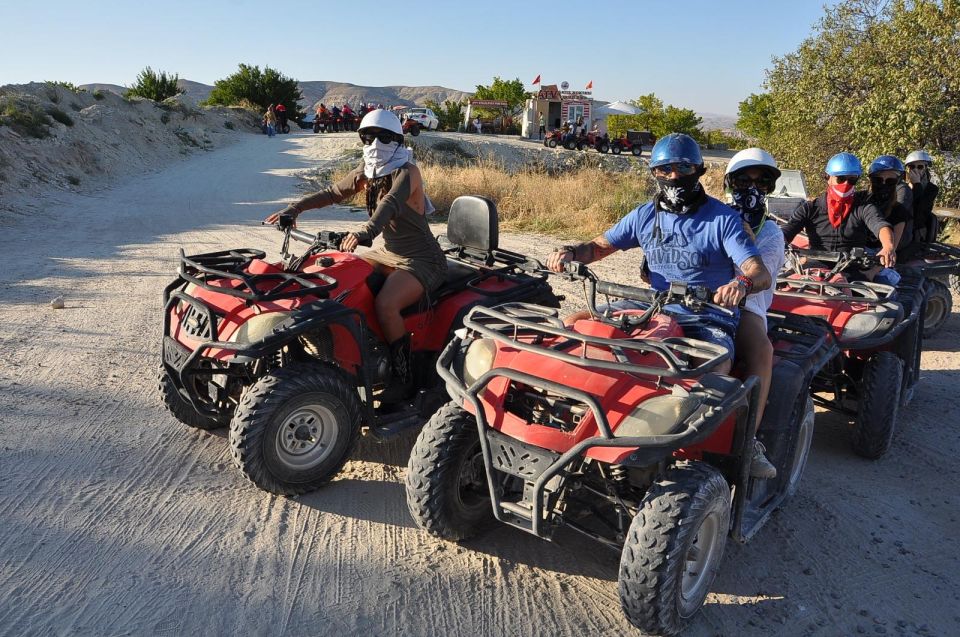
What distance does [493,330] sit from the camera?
3.46m

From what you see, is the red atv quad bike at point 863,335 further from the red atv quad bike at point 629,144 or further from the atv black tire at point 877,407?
the red atv quad bike at point 629,144

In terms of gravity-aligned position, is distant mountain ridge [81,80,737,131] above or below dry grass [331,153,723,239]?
above

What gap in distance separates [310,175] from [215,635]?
19.9 m

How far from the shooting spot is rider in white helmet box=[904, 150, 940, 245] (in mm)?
8617

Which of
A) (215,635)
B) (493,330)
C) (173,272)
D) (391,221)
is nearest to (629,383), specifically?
(493,330)

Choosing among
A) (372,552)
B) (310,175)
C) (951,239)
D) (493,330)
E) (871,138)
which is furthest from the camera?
(310,175)

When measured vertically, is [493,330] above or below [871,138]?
below

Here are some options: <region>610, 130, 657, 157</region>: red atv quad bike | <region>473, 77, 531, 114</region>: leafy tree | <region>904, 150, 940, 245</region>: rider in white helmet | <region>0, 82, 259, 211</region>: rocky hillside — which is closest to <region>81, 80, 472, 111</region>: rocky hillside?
<region>473, 77, 531, 114</region>: leafy tree

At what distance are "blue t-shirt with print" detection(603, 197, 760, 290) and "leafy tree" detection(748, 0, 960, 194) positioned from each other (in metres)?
12.3

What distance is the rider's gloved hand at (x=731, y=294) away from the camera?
3453 mm

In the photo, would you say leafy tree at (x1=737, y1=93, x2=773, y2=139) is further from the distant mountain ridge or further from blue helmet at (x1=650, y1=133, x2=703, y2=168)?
the distant mountain ridge

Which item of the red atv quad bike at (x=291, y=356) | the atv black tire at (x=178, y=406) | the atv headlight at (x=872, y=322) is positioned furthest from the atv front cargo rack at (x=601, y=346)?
the atv headlight at (x=872, y=322)

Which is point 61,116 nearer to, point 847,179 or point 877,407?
point 847,179

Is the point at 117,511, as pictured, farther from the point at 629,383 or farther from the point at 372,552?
the point at 629,383
